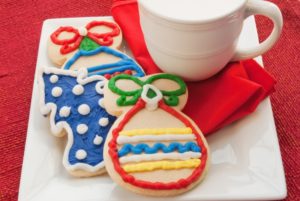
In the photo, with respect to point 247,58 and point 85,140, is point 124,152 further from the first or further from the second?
point 247,58

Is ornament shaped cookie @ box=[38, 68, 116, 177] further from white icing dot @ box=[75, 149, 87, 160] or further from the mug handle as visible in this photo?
the mug handle

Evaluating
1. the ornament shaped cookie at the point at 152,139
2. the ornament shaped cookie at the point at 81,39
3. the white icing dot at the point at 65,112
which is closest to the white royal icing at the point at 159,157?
the ornament shaped cookie at the point at 152,139

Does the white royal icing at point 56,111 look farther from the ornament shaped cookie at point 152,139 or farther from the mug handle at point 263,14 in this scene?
the mug handle at point 263,14

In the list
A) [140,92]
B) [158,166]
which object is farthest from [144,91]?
[158,166]

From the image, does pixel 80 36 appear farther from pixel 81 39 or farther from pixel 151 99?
pixel 151 99

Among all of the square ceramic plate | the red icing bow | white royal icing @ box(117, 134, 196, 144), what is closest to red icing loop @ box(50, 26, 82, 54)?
the red icing bow

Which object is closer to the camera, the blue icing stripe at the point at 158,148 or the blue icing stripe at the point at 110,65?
the blue icing stripe at the point at 158,148

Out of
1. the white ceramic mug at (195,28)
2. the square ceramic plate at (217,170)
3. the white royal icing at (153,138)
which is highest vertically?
the white ceramic mug at (195,28)
